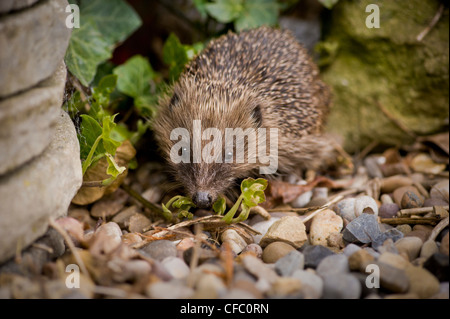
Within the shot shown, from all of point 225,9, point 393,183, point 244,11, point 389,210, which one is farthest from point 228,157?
point 244,11

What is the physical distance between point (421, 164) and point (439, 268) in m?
2.06

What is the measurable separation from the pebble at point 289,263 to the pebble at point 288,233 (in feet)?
1.15

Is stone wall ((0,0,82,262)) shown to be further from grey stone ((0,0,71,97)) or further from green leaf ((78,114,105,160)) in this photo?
green leaf ((78,114,105,160))

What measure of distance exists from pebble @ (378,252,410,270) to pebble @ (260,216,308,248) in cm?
63

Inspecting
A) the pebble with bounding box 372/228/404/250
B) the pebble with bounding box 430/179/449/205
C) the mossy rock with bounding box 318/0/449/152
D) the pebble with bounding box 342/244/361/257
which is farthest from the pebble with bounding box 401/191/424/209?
the mossy rock with bounding box 318/0/449/152

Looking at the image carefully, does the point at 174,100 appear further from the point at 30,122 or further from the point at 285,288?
the point at 285,288

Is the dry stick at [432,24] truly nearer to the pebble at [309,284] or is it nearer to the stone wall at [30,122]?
the pebble at [309,284]

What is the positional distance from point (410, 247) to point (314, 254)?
0.64m

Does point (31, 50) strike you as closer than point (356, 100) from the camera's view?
Yes

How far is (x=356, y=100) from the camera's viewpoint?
4.78 metres

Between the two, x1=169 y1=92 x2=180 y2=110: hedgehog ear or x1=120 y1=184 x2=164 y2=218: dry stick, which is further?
x1=169 y1=92 x2=180 y2=110: hedgehog ear

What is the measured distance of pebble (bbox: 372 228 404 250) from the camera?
295 cm

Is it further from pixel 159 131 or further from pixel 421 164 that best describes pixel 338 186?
pixel 159 131

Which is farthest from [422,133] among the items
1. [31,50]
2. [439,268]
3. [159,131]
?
[31,50]
